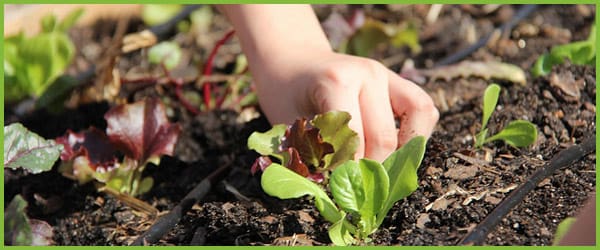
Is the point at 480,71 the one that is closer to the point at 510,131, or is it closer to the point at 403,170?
the point at 510,131

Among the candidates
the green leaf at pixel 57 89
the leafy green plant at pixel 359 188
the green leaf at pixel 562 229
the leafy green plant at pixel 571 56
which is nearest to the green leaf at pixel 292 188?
the leafy green plant at pixel 359 188

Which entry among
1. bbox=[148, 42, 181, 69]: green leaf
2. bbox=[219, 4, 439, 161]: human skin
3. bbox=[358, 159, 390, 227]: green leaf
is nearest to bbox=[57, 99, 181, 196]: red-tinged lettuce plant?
bbox=[219, 4, 439, 161]: human skin

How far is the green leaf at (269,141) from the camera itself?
1.88 metres

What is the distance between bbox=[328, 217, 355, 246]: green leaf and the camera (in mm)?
1677

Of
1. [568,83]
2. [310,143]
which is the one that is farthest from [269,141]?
[568,83]

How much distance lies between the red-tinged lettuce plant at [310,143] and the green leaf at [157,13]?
145 cm

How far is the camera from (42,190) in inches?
90.9

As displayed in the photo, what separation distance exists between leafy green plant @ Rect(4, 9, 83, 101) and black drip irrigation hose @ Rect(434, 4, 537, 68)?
3.75 ft

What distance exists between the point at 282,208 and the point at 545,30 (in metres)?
1.41

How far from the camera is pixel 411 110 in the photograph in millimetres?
1973

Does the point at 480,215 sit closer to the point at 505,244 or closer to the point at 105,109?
the point at 505,244

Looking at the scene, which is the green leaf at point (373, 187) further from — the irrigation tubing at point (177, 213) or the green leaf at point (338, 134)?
the irrigation tubing at point (177, 213)

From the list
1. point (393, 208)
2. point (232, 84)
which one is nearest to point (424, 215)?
point (393, 208)

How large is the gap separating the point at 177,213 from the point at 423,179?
1.74 feet
